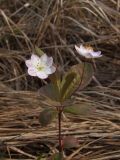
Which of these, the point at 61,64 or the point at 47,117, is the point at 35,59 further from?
the point at 61,64

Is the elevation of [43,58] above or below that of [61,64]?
below

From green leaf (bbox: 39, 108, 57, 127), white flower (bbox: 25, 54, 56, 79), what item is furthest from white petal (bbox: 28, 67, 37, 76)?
green leaf (bbox: 39, 108, 57, 127)

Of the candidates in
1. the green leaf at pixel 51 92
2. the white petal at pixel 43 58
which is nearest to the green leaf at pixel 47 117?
the green leaf at pixel 51 92

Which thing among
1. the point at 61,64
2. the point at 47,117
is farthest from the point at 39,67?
the point at 61,64

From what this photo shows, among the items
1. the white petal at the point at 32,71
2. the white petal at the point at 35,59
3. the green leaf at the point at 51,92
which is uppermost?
the white petal at the point at 35,59

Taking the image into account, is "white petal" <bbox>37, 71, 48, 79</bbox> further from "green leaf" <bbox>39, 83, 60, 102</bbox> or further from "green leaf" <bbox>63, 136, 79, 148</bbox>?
"green leaf" <bbox>63, 136, 79, 148</bbox>

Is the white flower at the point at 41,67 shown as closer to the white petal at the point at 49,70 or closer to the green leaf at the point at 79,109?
the white petal at the point at 49,70
